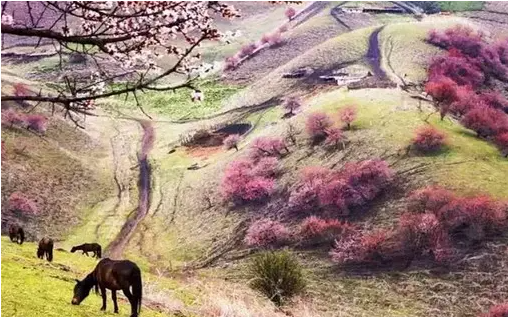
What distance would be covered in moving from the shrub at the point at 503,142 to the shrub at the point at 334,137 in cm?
463

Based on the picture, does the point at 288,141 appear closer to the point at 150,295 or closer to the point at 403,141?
the point at 403,141

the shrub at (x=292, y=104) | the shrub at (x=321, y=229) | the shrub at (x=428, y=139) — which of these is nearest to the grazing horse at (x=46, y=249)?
the shrub at (x=321, y=229)

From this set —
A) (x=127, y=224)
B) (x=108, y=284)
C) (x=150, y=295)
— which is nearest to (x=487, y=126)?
(x=127, y=224)

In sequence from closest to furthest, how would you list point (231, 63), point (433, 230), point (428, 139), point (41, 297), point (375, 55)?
1. point (41, 297)
2. point (433, 230)
3. point (428, 139)
4. point (375, 55)
5. point (231, 63)

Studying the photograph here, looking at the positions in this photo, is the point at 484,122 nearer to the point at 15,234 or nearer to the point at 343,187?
the point at 343,187

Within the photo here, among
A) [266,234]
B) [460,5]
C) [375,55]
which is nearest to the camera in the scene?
[266,234]

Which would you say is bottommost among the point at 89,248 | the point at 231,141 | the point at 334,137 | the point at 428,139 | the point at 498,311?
the point at 89,248

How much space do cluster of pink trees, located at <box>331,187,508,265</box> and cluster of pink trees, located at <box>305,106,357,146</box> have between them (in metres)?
3.13

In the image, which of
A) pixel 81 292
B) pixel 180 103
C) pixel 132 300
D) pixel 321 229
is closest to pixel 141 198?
pixel 180 103

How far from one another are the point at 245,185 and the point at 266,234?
1.75 meters

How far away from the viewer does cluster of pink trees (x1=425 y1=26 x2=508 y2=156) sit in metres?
21.1

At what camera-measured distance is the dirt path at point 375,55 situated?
925 inches

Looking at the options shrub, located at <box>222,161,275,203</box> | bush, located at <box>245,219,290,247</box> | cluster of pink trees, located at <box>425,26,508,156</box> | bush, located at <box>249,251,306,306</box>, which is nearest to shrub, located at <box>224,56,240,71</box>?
shrub, located at <box>222,161,275,203</box>

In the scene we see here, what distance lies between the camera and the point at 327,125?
21562 millimetres
